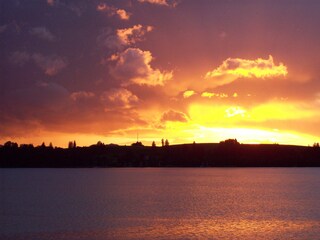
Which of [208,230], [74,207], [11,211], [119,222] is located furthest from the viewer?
[74,207]

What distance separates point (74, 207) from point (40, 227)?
32438 mm

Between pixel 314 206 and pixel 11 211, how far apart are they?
234ft

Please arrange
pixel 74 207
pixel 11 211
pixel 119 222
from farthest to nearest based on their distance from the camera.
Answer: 1. pixel 74 207
2. pixel 11 211
3. pixel 119 222

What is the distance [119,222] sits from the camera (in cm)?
8238

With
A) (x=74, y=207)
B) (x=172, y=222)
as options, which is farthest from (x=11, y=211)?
(x=172, y=222)

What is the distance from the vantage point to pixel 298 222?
8394 centimetres

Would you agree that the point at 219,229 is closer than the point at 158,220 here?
Yes

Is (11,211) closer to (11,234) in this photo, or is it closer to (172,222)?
(11,234)

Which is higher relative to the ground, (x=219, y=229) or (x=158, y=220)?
(x=158, y=220)

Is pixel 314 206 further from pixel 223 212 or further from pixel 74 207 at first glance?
pixel 74 207

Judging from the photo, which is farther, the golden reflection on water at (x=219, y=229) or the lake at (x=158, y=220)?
the lake at (x=158, y=220)

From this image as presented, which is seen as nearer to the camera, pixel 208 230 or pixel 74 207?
pixel 208 230

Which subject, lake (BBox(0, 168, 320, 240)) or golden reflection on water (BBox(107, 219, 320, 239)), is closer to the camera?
golden reflection on water (BBox(107, 219, 320, 239))

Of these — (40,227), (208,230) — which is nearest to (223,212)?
(208,230)
